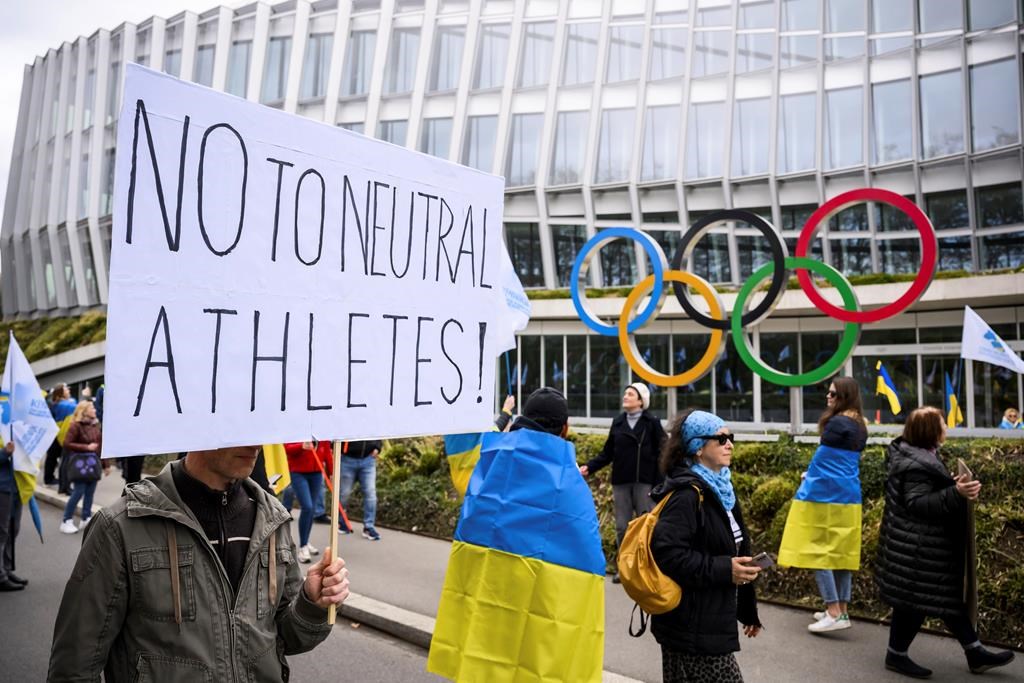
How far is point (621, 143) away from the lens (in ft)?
100

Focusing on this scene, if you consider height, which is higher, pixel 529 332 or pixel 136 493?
pixel 529 332

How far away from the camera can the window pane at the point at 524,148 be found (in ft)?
104

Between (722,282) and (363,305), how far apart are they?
1074 inches

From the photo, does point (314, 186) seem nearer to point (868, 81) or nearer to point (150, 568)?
point (150, 568)

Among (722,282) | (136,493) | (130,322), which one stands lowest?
(136,493)

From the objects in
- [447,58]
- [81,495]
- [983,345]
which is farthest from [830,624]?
[447,58]

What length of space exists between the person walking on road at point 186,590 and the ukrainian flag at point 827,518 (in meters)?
5.00

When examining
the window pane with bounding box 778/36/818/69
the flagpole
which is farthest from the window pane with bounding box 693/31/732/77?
the flagpole

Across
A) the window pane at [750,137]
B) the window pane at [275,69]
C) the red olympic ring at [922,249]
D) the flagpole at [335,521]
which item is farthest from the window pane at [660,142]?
the flagpole at [335,521]

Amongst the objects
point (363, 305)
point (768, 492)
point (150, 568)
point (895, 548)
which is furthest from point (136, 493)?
point (768, 492)

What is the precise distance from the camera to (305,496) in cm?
945

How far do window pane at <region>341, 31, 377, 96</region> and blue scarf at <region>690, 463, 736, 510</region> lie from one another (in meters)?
32.4

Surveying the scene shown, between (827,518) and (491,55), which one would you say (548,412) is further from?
(491,55)

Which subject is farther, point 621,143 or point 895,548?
point 621,143
